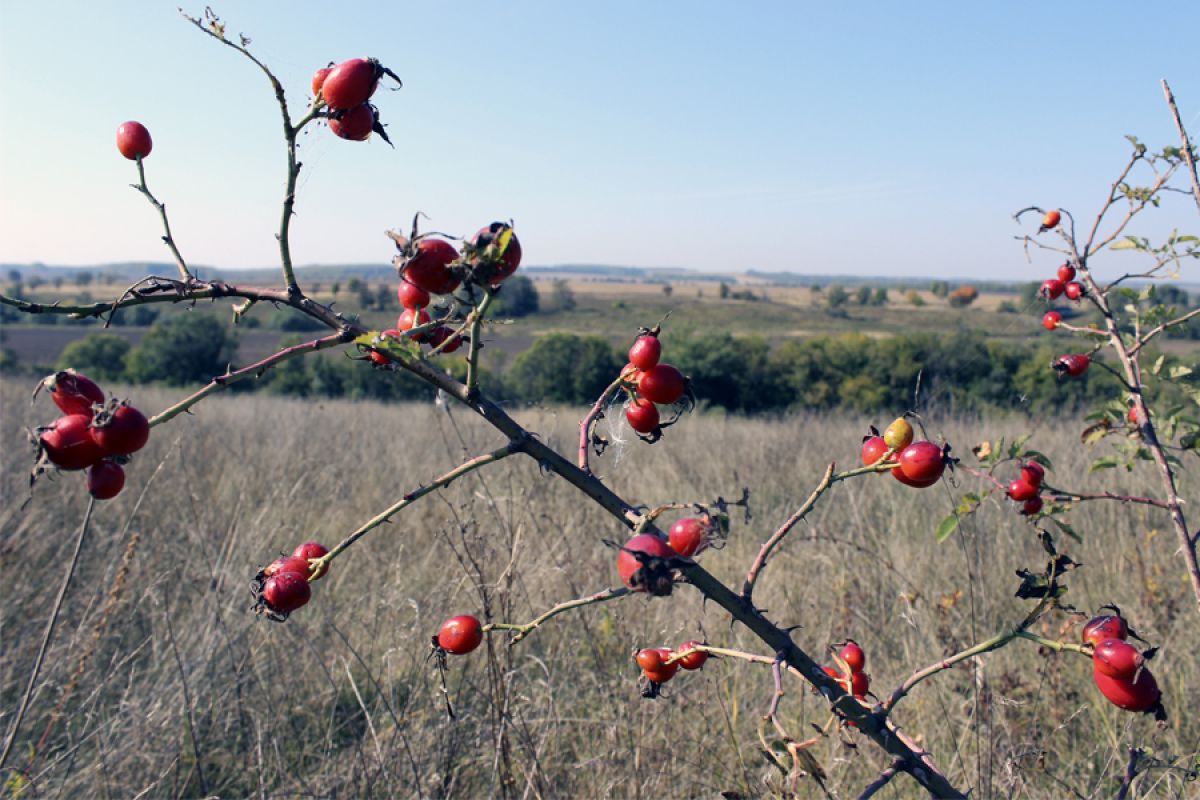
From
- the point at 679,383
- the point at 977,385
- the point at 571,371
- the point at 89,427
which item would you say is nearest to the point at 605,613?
the point at 679,383

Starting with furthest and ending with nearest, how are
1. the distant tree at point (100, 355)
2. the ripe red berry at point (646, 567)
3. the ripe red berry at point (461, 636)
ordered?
the distant tree at point (100, 355) → the ripe red berry at point (461, 636) → the ripe red berry at point (646, 567)

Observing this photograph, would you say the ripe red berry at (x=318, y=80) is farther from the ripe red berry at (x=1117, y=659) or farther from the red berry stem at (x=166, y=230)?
the ripe red berry at (x=1117, y=659)

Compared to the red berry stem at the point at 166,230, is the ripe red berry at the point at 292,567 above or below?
below

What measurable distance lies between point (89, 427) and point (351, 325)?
0.27 meters

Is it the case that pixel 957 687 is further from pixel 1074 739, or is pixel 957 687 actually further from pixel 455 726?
pixel 455 726

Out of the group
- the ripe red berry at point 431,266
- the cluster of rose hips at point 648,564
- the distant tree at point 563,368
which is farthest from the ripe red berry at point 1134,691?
the distant tree at point 563,368

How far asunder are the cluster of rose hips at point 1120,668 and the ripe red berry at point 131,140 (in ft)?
4.33

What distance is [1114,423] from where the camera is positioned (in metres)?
1.92

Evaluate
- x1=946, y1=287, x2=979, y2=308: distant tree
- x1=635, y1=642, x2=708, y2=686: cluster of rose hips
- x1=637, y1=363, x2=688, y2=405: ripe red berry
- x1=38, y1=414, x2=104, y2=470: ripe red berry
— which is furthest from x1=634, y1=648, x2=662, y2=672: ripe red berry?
x1=946, y1=287, x2=979, y2=308: distant tree

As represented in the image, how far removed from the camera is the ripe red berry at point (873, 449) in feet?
3.34

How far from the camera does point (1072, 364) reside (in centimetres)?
206

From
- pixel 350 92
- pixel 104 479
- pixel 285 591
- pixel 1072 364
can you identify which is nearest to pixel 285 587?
pixel 285 591

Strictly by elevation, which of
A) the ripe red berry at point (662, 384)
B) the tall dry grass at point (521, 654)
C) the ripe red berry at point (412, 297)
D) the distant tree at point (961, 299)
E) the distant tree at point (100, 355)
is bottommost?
the distant tree at point (100, 355)

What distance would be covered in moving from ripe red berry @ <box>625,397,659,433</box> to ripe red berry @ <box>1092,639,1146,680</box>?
56 cm
